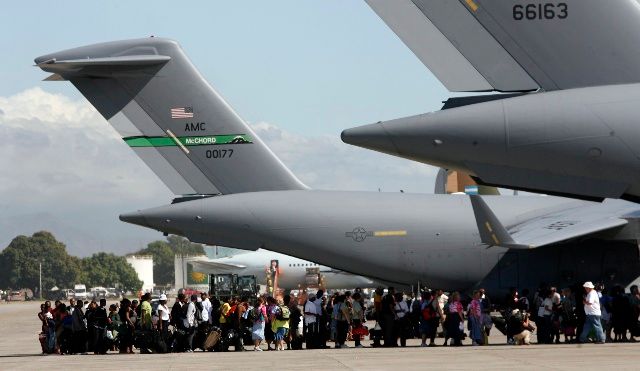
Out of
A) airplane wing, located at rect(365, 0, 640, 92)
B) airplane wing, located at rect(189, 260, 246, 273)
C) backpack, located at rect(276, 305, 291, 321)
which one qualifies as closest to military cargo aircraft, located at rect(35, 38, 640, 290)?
backpack, located at rect(276, 305, 291, 321)

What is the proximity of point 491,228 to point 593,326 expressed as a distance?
9.17 feet

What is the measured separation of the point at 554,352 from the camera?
1941 centimetres

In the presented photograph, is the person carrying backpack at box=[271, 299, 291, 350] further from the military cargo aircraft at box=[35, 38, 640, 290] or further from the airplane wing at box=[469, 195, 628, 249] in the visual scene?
the military cargo aircraft at box=[35, 38, 640, 290]

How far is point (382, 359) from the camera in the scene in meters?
19.0

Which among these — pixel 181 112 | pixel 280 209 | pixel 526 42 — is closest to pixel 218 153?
pixel 181 112

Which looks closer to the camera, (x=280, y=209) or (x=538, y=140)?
(x=538, y=140)

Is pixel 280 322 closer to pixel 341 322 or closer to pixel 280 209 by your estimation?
pixel 341 322

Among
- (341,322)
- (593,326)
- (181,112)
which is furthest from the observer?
(181,112)

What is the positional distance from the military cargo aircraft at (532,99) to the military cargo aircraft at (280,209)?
12.3 meters

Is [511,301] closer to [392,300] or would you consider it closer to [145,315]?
[392,300]

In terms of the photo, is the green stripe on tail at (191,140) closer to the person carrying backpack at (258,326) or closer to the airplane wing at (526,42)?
the person carrying backpack at (258,326)

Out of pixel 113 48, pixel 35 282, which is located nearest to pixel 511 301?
pixel 113 48

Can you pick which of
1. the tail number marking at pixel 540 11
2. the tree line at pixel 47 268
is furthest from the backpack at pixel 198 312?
the tree line at pixel 47 268

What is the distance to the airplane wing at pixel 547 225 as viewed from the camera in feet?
75.0
